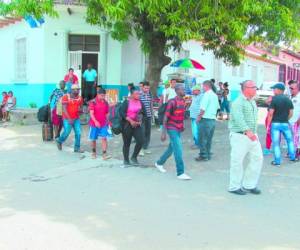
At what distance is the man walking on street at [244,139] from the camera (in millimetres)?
6633

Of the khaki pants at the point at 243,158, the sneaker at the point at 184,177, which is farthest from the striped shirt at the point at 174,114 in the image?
the khaki pants at the point at 243,158

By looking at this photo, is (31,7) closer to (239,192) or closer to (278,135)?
(278,135)

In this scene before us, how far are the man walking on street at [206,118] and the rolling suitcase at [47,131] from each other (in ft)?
14.6

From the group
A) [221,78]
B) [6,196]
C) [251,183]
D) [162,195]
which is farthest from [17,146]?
[221,78]

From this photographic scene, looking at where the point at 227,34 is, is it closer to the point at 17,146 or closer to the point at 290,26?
the point at 290,26

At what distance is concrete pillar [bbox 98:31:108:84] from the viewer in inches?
639

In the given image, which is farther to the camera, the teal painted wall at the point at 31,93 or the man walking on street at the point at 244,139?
the teal painted wall at the point at 31,93

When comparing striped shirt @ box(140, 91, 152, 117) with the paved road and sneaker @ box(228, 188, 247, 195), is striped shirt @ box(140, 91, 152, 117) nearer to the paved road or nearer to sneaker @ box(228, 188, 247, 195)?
the paved road

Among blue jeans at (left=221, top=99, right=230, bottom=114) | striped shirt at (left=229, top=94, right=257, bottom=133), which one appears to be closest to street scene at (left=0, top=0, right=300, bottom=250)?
striped shirt at (left=229, top=94, right=257, bottom=133)

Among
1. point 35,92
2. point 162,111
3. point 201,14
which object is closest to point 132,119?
point 162,111

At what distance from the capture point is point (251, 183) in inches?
269

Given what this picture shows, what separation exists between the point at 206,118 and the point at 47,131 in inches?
186

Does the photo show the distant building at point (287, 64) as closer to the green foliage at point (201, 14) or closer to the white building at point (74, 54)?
the white building at point (74, 54)

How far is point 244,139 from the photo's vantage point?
6656mm
